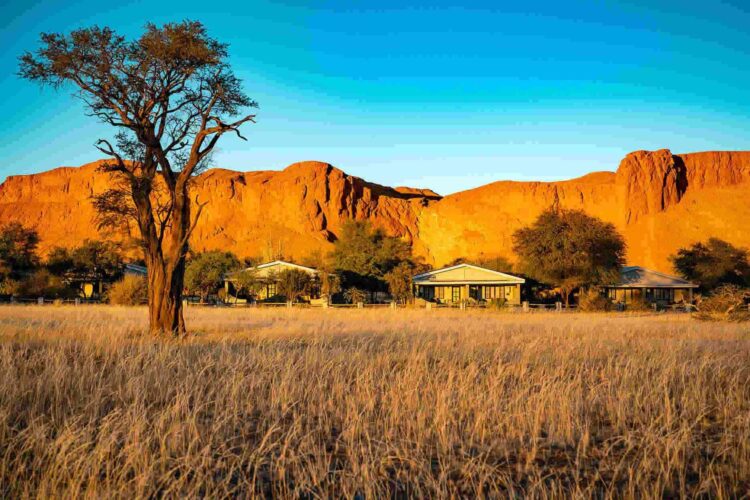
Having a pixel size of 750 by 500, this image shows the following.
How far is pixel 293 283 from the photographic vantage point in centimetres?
5075

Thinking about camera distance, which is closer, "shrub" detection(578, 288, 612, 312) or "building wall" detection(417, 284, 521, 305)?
"shrub" detection(578, 288, 612, 312)

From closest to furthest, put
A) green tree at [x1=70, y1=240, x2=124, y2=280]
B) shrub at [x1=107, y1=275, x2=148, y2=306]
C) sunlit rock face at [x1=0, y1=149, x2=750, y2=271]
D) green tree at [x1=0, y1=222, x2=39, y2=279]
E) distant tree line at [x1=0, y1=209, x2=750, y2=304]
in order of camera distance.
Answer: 1. shrub at [x1=107, y1=275, x2=148, y2=306]
2. distant tree line at [x1=0, y1=209, x2=750, y2=304]
3. green tree at [x1=0, y1=222, x2=39, y2=279]
4. green tree at [x1=70, y1=240, x2=124, y2=280]
5. sunlit rock face at [x1=0, y1=149, x2=750, y2=271]

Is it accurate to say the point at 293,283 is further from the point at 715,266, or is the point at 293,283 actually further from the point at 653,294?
the point at 715,266

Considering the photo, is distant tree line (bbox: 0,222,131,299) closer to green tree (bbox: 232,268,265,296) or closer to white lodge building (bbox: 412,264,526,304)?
green tree (bbox: 232,268,265,296)

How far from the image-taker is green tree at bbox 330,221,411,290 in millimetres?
55125

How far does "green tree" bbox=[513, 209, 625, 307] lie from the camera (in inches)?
1727

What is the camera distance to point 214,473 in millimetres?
3996

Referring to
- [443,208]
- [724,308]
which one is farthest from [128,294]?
[443,208]

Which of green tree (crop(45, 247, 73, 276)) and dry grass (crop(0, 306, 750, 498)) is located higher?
green tree (crop(45, 247, 73, 276))

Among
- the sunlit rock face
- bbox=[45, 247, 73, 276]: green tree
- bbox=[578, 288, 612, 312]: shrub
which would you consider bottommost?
bbox=[578, 288, 612, 312]: shrub

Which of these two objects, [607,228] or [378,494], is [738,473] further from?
[607,228]

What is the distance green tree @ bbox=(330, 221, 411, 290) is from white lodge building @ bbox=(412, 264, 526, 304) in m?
4.27

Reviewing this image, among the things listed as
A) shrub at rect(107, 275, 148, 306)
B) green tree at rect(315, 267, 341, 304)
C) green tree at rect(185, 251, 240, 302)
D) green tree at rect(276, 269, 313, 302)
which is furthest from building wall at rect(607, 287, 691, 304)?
shrub at rect(107, 275, 148, 306)

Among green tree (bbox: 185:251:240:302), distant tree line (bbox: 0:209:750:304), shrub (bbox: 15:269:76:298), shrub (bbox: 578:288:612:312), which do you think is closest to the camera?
shrub (bbox: 578:288:612:312)
